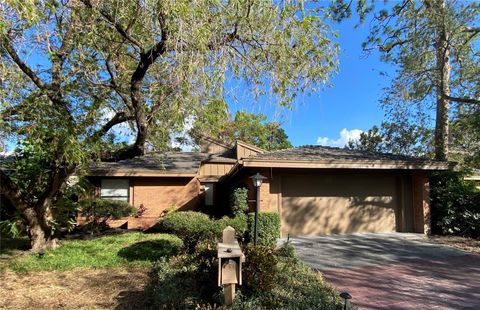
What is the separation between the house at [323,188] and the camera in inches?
458

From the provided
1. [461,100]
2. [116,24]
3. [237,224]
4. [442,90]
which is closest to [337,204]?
[237,224]

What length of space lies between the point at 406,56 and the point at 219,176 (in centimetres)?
1025

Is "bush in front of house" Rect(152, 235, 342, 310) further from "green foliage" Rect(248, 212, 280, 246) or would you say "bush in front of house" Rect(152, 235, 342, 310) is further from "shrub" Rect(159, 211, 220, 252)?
"green foliage" Rect(248, 212, 280, 246)

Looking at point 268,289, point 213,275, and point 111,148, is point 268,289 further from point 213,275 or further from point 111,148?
point 111,148

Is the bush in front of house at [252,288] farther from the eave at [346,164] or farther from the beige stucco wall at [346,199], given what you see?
the beige stucco wall at [346,199]

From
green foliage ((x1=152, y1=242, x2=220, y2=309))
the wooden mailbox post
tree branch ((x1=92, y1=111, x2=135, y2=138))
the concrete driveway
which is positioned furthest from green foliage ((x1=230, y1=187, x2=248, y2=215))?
the wooden mailbox post

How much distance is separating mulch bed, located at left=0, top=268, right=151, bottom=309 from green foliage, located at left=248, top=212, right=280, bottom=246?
381cm

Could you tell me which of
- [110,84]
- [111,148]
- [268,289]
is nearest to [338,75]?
[268,289]

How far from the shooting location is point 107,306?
5988 mm

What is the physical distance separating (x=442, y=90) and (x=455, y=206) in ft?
17.0

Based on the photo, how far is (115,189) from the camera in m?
14.9

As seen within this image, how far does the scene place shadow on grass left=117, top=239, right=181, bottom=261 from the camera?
8922 millimetres

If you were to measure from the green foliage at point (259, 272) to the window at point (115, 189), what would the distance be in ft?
36.4

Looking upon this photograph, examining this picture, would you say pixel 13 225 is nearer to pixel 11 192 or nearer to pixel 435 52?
pixel 11 192
